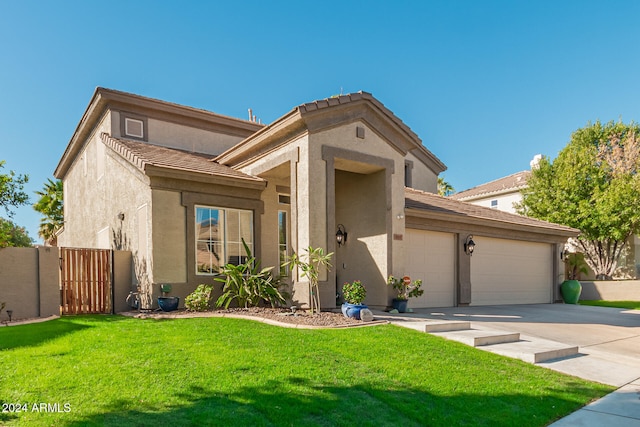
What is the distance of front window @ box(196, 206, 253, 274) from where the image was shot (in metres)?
11.0

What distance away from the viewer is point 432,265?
44.3 ft

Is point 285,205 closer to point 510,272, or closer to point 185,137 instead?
point 185,137

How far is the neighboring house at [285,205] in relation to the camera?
33.4 ft

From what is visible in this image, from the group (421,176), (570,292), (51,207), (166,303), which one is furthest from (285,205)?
(51,207)

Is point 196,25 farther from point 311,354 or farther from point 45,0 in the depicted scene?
point 311,354

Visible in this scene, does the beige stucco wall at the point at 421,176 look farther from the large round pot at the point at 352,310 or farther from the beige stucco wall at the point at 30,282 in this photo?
the beige stucco wall at the point at 30,282

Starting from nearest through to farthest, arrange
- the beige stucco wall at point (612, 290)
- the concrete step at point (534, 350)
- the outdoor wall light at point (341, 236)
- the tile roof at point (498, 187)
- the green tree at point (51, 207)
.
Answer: the concrete step at point (534, 350), the outdoor wall light at point (341, 236), the beige stucco wall at point (612, 290), the green tree at point (51, 207), the tile roof at point (498, 187)

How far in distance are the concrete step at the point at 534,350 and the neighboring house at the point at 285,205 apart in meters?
3.45

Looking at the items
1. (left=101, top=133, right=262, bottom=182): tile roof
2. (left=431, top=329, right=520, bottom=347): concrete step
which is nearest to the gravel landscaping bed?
(left=431, top=329, right=520, bottom=347): concrete step

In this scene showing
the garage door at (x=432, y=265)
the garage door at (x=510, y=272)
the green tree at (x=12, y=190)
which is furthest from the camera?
the garage door at (x=510, y=272)

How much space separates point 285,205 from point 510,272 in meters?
9.45

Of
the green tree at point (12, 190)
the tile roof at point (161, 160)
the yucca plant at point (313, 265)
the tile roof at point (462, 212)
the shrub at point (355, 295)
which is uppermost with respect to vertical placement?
the tile roof at point (161, 160)

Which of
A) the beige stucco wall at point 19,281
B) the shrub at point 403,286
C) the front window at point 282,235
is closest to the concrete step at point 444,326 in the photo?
the shrub at point 403,286

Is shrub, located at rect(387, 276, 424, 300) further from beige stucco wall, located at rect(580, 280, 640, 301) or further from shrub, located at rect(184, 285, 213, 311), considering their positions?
beige stucco wall, located at rect(580, 280, 640, 301)
